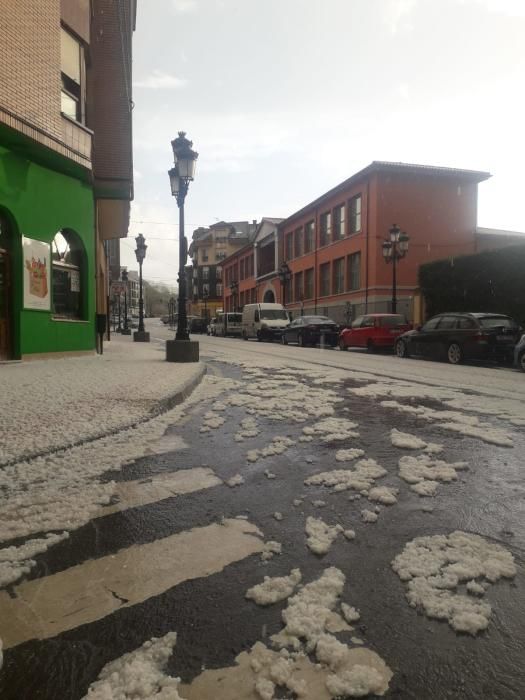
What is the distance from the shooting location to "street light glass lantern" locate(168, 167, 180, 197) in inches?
447

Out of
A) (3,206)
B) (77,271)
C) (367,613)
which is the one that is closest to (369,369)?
(77,271)

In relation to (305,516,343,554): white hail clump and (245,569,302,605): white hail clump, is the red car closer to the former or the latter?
(305,516,343,554): white hail clump

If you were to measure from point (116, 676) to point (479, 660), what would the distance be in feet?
3.85

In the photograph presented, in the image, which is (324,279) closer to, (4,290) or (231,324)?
(231,324)

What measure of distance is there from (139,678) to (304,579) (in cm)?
79

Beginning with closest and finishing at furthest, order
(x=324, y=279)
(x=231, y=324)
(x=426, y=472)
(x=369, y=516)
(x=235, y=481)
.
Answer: (x=369, y=516) → (x=235, y=481) → (x=426, y=472) → (x=324, y=279) → (x=231, y=324)

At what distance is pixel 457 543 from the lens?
7.38 feet

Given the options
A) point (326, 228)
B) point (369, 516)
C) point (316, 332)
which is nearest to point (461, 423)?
point (369, 516)

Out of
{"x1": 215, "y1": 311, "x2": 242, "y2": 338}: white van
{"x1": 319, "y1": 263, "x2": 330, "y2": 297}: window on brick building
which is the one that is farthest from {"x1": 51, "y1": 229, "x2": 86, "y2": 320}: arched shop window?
{"x1": 215, "y1": 311, "x2": 242, "y2": 338}: white van

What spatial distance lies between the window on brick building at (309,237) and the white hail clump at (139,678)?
124 feet

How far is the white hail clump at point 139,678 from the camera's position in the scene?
135 centimetres

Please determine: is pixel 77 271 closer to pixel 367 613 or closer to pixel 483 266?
pixel 367 613

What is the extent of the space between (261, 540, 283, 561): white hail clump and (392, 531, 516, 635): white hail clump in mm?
543

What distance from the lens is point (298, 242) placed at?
41.5 m
